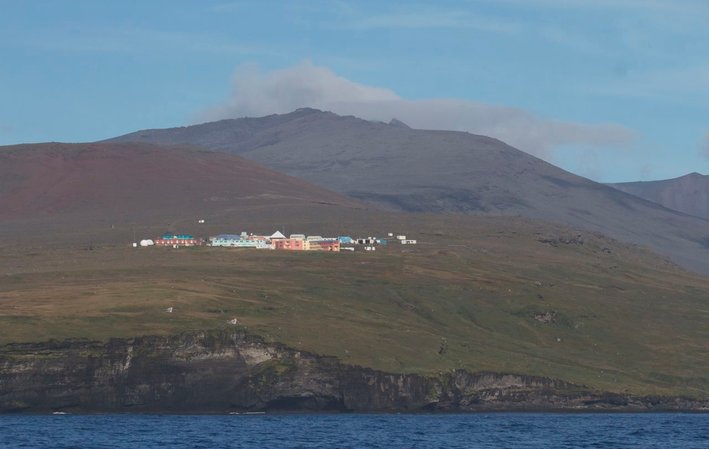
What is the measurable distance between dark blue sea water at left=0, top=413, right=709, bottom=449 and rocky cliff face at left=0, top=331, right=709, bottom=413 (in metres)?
5.89

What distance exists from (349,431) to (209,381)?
35886 millimetres

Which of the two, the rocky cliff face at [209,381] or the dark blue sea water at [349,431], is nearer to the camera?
the dark blue sea water at [349,431]

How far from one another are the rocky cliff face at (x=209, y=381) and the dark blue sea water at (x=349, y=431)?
5886mm

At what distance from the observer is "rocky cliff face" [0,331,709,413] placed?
545ft

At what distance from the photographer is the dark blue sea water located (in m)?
125

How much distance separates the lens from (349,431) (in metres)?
142

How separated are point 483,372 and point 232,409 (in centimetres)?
3676

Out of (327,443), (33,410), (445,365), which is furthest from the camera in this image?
(445,365)

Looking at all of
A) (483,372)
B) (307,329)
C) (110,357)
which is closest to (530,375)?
(483,372)

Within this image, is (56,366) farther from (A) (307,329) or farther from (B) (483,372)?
(B) (483,372)

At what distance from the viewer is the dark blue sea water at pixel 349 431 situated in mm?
125062

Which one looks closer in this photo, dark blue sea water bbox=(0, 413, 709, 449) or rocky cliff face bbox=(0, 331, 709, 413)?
dark blue sea water bbox=(0, 413, 709, 449)

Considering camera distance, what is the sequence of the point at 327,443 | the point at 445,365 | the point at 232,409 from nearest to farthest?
the point at 327,443, the point at 232,409, the point at 445,365

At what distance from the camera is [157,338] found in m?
177
